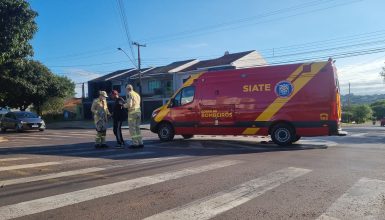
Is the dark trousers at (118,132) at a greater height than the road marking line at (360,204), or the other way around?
the dark trousers at (118,132)

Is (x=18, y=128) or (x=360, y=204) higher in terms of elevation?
(x=18, y=128)

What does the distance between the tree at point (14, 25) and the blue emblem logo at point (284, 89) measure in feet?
28.5

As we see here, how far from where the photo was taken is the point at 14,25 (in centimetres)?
1382

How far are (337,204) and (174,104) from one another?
963 centimetres

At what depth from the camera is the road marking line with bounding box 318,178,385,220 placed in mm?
4855

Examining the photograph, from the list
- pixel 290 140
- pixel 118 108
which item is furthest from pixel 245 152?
pixel 118 108

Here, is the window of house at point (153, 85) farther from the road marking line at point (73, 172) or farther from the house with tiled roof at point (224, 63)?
the road marking line at point (73, 172)

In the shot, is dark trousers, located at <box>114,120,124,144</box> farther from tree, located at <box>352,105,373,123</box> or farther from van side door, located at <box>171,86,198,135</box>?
tree, located at <box>352,105,373,123</box>

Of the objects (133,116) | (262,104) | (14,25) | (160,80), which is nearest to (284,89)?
(262,104)

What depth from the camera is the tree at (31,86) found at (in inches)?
1591

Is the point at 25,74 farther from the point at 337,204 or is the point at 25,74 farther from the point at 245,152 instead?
the point at 337,204

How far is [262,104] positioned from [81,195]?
314 inches

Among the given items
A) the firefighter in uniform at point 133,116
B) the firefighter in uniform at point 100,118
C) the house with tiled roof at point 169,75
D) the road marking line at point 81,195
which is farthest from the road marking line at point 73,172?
the house with tiled roof at point 169,75

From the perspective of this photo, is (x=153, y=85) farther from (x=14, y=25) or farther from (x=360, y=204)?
(x=360, y=204)
